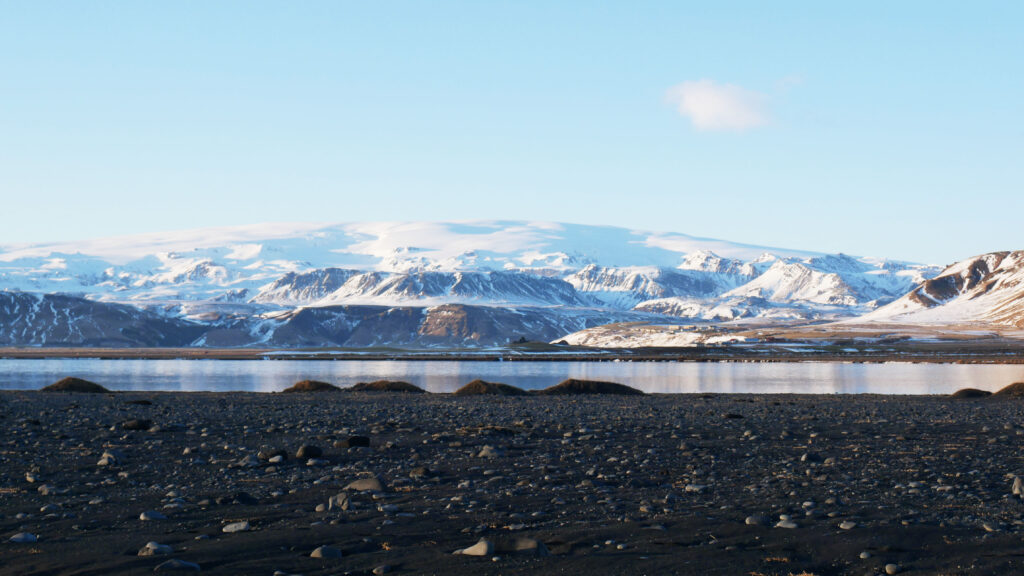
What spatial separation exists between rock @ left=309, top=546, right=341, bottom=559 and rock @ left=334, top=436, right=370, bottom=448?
430 inches

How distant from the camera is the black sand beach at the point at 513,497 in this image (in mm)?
11625

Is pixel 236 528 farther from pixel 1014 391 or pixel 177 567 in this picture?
pixel 1014 391

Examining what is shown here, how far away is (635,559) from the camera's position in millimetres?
11531

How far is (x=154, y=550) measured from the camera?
1183 cm

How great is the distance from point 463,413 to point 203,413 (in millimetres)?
9604

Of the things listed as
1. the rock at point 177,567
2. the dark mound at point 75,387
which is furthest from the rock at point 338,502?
the dark mound at point 75,387

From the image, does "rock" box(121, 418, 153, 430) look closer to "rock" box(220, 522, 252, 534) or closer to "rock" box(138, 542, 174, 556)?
"rock" box(220, 522, 252, 534)

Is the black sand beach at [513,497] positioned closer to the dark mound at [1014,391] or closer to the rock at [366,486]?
the rock at [366,486]

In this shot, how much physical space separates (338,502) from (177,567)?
394 cm

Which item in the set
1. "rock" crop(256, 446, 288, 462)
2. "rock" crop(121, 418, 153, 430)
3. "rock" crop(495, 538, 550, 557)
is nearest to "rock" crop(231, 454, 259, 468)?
"rock" crop(256, 446, 288, 462)

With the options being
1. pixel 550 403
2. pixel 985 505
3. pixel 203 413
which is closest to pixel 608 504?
pixel 985 505

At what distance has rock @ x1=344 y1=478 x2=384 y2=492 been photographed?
16506 millimetres

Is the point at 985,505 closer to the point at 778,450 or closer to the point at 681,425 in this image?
the point at 778,450

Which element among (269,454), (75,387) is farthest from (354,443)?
(75,387)
